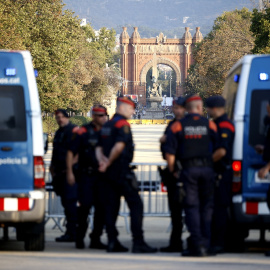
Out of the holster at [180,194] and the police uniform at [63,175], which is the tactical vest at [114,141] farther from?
the police uniform at [63,175]

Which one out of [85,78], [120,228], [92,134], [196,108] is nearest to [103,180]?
[92,134]

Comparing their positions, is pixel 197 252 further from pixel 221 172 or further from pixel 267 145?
pixel 267 145

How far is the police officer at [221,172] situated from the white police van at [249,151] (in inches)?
3.2

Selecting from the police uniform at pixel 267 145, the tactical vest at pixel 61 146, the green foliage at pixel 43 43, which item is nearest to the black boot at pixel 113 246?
the tactical vest at pixel 61 146

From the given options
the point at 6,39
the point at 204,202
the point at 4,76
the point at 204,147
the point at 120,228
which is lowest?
the point at 120,228

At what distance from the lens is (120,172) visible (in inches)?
356

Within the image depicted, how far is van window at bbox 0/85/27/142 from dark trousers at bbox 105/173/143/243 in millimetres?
1118

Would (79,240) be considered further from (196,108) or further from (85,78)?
(85,78)

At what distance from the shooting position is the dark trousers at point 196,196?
8570 millimetres

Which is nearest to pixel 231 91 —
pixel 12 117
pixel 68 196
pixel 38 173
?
pixel 68 196

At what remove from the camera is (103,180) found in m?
9.14

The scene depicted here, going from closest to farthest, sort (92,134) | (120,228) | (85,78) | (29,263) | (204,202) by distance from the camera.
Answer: (29,263), (204,202), (92,134), (120,228), (85,78)

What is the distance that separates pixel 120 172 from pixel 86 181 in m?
0.79

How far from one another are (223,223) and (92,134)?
1896mm
